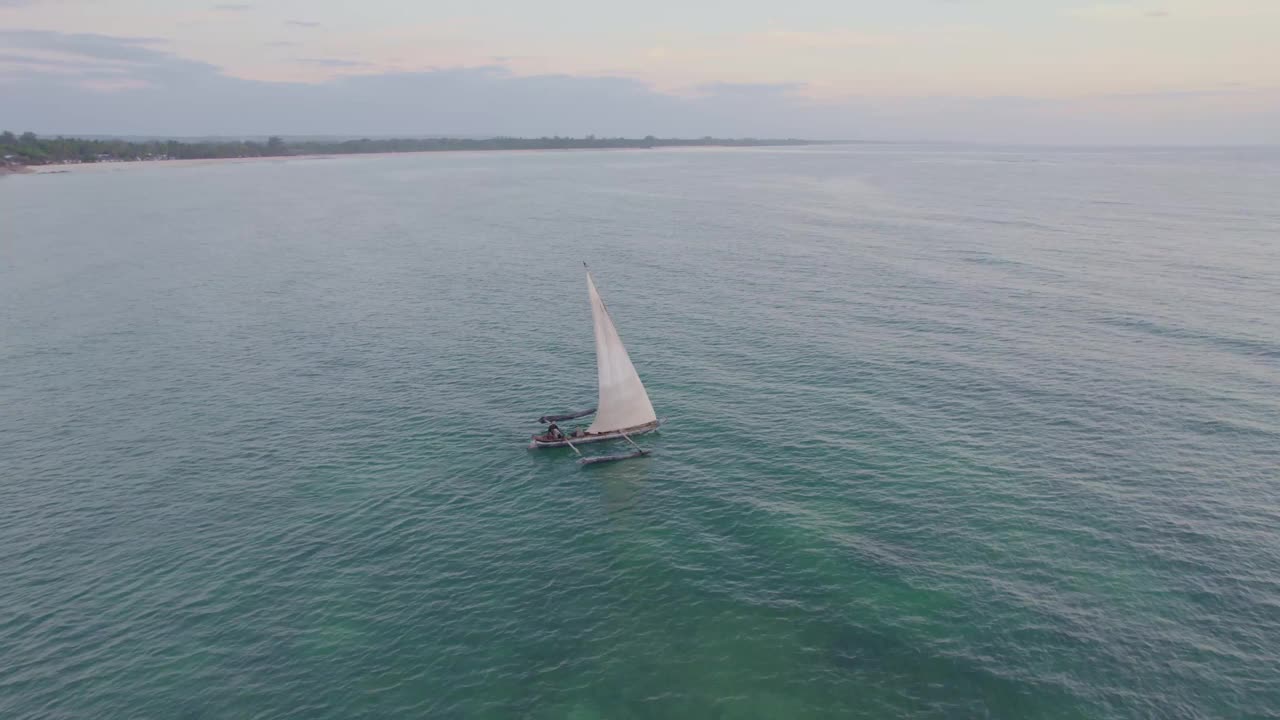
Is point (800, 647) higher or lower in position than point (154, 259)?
lower

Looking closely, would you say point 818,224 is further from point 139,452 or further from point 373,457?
point 139,452

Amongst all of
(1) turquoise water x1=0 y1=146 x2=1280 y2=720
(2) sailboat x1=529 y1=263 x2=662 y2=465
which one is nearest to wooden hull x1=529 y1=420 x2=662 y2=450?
(2) sailboat x1=529 y1=263 x2=662 y2=465

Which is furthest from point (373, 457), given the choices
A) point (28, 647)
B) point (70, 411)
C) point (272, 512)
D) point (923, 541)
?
point (923, 541)

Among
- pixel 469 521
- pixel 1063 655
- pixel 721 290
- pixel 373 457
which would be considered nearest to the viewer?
pixel 1063 655

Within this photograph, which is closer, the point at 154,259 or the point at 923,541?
the point at 923,541

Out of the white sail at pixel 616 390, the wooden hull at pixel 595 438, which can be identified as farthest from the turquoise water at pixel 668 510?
the white sail at pixel 616 390

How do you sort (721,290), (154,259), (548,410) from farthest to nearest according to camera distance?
(154,259), (721,290), (548,410)
